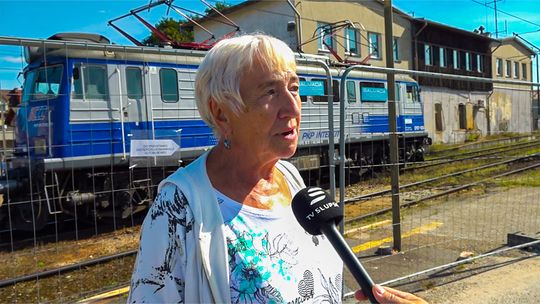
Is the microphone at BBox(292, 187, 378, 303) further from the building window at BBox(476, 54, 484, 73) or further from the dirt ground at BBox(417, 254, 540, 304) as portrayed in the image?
the building window at BBox(476, 54, 484, 73)

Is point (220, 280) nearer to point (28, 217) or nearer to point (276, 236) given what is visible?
point (276, 236)

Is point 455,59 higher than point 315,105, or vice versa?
point 455,59

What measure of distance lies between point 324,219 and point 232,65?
0.56 m

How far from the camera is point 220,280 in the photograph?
135 centimetres

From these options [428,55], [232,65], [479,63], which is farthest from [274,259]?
[479,63]

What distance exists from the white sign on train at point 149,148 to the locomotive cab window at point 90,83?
Result: 3.59m

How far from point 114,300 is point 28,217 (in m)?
2.45

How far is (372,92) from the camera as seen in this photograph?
45.2 ft

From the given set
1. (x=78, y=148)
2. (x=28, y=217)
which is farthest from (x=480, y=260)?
(x=78, y=148)

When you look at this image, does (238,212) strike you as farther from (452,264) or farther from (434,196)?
(434,196)

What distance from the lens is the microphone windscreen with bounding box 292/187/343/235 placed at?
1.51 metres

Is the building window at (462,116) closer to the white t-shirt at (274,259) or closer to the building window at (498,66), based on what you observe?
the white t-shirt at (274,259)

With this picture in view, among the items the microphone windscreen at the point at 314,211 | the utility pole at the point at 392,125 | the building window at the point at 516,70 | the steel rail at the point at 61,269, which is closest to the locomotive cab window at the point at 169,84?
the steel rail at the point at 61,269

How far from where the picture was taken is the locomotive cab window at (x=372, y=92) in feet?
44.1
